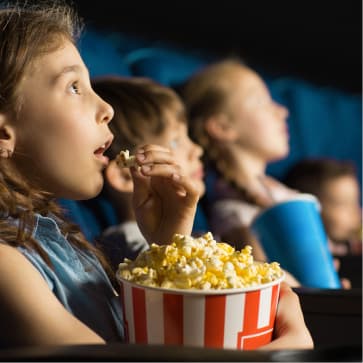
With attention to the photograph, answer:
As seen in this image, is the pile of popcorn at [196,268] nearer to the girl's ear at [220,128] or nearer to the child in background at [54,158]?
the child in background at [54,158]

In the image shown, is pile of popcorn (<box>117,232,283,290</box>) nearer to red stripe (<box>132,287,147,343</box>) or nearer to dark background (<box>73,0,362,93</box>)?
red stripe (<box>132,287,147,343</box>)

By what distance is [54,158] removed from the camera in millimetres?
811

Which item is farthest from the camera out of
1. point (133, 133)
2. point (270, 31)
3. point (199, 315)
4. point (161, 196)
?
point (270, 31)

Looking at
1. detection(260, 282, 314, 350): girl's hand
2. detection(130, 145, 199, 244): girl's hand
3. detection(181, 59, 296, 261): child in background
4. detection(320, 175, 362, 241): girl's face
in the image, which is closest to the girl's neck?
detection(181, 59, 296, 261): child in background

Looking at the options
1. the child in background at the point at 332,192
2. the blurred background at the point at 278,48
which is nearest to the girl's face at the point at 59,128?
the blurred background at the point at 278,48

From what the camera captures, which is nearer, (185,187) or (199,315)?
(199,315)

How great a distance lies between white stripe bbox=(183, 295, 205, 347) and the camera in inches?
24.2

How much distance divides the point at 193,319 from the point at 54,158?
296 millimetres

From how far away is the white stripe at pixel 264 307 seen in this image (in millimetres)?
640

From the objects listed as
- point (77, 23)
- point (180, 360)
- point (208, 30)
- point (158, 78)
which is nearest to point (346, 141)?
point (208, 30)

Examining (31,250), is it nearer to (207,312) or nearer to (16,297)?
(16,297)

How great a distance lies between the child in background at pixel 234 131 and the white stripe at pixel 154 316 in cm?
113

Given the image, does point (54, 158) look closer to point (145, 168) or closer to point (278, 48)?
point (145, 168)

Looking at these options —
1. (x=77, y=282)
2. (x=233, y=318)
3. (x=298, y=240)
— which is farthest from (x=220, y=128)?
(x=233, y=318)
